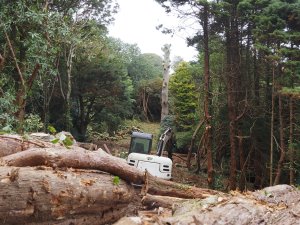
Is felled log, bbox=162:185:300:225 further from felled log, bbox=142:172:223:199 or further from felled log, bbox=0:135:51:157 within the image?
felled log, bbox=0:135:51:157

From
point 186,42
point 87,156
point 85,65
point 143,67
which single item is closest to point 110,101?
point 85,65

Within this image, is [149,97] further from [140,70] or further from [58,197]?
[58,197]

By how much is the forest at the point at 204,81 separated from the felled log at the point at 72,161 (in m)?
0.57

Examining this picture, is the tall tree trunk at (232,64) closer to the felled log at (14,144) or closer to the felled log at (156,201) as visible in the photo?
the felled log at (156,201)

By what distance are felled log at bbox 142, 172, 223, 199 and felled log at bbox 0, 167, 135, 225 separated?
646 mm

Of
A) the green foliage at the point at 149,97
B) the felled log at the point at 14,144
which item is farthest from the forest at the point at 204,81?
the green foliage at the point at 149,97

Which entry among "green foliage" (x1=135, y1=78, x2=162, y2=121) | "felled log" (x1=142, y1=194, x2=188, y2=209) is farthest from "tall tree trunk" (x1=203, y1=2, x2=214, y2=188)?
"green foliage" (x1=135, y1=78, x2=162, y2=121)

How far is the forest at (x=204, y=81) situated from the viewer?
405 inches

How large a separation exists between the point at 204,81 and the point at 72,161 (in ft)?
34.7

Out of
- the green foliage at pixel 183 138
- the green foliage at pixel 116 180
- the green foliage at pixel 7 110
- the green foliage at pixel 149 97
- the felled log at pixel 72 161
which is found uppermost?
the green foliage at pixel 149 97

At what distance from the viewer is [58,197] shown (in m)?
4.12

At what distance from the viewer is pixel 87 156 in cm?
512

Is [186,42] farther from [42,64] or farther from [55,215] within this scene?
[55,215]

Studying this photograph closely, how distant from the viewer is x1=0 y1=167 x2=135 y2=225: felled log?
3752mm
